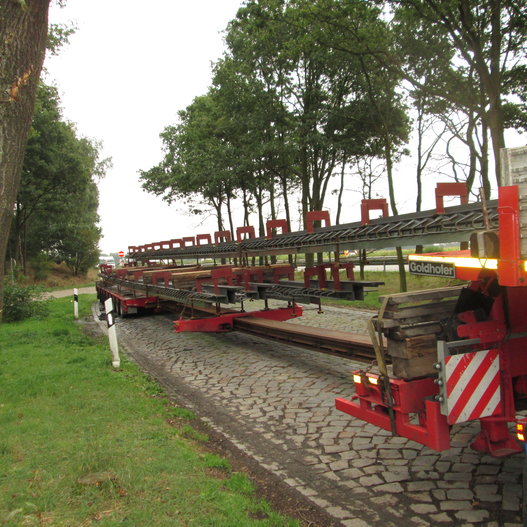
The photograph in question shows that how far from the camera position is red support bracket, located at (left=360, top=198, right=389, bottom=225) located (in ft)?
19.5

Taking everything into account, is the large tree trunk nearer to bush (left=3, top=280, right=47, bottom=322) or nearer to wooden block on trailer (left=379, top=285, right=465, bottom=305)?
wooden block on trailer (left=379, top=285, right=465, bottom=305)

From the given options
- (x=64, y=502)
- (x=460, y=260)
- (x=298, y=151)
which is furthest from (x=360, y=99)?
(x=64, y=502)

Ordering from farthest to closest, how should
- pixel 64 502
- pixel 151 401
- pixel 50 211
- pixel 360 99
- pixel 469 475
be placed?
pixel 50 211, pixel 360 99, pixel 151 401, pixel 469 475, pixel 64 502

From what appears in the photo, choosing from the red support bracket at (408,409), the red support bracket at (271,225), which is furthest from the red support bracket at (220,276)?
the red support bracket at (408,409)

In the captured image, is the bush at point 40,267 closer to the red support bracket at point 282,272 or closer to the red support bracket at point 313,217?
the red support bracket at point 282,272

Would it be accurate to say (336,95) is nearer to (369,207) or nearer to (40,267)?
(369,207)

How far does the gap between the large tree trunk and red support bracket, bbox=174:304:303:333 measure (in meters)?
4.54

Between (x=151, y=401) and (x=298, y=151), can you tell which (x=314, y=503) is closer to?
(x=151, y=401)

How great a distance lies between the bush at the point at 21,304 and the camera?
14.0 metres

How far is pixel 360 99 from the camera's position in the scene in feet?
58.4

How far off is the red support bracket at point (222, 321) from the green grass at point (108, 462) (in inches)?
75.1

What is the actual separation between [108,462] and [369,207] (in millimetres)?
4076

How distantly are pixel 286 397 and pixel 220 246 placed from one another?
6325 mm

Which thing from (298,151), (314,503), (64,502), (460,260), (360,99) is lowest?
(314,503)
